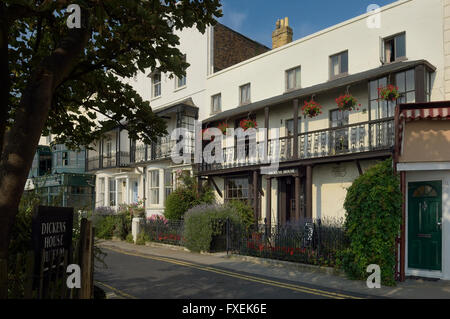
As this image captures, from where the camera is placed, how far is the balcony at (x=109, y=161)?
90.4 feet

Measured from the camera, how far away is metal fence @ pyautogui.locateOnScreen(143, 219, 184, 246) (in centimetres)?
1738

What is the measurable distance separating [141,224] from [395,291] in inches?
535

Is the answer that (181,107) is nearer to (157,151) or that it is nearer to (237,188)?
(157,151)

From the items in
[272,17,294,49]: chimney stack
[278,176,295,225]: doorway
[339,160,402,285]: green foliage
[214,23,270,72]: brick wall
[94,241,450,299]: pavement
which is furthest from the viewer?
[214,23,270,72]: brick wall

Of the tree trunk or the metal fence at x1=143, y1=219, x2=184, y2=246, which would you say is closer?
the tree trunk

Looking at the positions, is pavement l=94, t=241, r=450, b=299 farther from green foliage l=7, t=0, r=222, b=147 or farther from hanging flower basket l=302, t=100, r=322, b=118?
hanging flower basket l=302, t=100, r=322, b=118

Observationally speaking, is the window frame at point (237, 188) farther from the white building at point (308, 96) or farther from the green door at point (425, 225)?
the green door at point (425, 225)

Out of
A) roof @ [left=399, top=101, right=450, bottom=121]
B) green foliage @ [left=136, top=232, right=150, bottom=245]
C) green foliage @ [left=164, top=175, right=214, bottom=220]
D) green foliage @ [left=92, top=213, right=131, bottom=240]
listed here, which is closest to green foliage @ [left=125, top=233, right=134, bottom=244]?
green foliage @ [left=136, top=232, right=150, bottom=245]

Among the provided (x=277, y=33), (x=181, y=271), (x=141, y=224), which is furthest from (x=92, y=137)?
(x=277, y=33)

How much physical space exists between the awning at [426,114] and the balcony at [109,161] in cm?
1956

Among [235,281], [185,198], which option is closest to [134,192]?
[185,198]

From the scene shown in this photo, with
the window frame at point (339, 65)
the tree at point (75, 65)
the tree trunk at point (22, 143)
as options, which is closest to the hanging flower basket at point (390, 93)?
the window frame at point (339, 65)

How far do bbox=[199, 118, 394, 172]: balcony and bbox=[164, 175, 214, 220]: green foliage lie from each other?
129 inches
